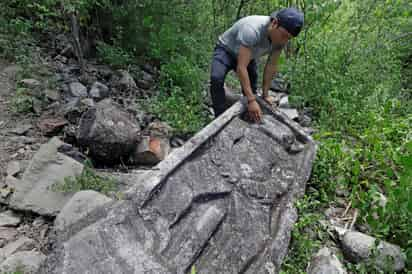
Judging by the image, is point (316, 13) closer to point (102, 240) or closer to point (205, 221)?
point (205, 221)

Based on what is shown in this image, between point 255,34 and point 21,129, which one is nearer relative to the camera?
point 255,34

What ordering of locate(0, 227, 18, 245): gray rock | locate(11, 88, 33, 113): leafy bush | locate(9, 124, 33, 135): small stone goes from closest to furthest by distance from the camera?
locate(0, 227, 18, 245): gray rock < locate(9, 124, 33, 135): small stone < locate(11, 88, 33, 113): leafy bush

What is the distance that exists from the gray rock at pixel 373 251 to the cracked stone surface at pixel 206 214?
43 cm

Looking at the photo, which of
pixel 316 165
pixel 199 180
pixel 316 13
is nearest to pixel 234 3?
pixel 316 13

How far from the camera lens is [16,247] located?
6.52 feet

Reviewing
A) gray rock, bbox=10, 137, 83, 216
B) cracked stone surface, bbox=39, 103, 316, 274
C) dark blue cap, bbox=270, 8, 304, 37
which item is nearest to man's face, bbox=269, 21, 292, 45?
dark blue cap, bbox=270, 8, 304, 37

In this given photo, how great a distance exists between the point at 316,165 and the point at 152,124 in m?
1.74

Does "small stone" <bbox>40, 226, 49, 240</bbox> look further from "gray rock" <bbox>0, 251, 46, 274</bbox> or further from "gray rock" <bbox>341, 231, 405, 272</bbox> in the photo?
"gray rock" <bbox>341, 231, 405, 272</bbox>

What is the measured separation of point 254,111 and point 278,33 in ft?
2.07

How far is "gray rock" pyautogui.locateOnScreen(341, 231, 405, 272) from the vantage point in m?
1.94

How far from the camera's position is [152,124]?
135 inches

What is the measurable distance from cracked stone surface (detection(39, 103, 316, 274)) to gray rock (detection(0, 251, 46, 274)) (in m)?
0.23

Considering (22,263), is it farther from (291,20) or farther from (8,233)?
(291,20)

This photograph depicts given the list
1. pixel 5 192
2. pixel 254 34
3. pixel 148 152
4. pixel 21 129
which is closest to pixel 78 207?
pixel 5 192
